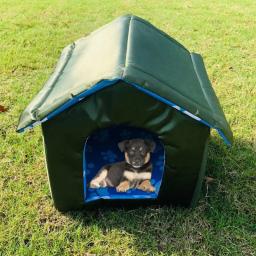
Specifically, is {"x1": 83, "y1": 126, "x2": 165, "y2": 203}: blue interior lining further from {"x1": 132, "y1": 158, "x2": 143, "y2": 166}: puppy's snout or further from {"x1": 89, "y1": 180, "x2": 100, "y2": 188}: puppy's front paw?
{"x1": 132, "y1": 158, "x2": 143, "y2": 166}: puppy's snout

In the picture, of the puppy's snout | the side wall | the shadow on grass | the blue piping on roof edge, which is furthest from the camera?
the puppy's snout

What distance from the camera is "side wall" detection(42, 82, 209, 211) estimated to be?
2.67 m

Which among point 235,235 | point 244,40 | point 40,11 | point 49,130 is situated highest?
point 49,130

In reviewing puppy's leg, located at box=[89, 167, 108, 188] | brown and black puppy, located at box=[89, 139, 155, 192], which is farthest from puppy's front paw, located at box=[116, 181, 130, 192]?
puppy's leg, located at box=[89, 167, 108, 188]

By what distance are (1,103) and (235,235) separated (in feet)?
9.34

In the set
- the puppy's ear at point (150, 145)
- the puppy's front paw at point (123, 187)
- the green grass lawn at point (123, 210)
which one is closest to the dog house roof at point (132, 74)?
the puppy's ear at point (150, 145)

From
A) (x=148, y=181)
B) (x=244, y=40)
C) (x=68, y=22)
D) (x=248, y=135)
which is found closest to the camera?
(x=148, y=181)

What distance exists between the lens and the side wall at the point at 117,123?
267 cm

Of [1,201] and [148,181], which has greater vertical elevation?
[148,181]

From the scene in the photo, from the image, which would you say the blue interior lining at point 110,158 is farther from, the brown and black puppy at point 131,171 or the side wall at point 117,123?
the side wall at point 117,123

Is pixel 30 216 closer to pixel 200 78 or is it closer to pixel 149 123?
pixel 149 123

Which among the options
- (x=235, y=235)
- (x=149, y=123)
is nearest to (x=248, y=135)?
(x=235, y=235)

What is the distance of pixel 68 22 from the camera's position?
23.2ft

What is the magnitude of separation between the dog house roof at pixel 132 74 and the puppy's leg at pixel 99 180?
2.53 feet
